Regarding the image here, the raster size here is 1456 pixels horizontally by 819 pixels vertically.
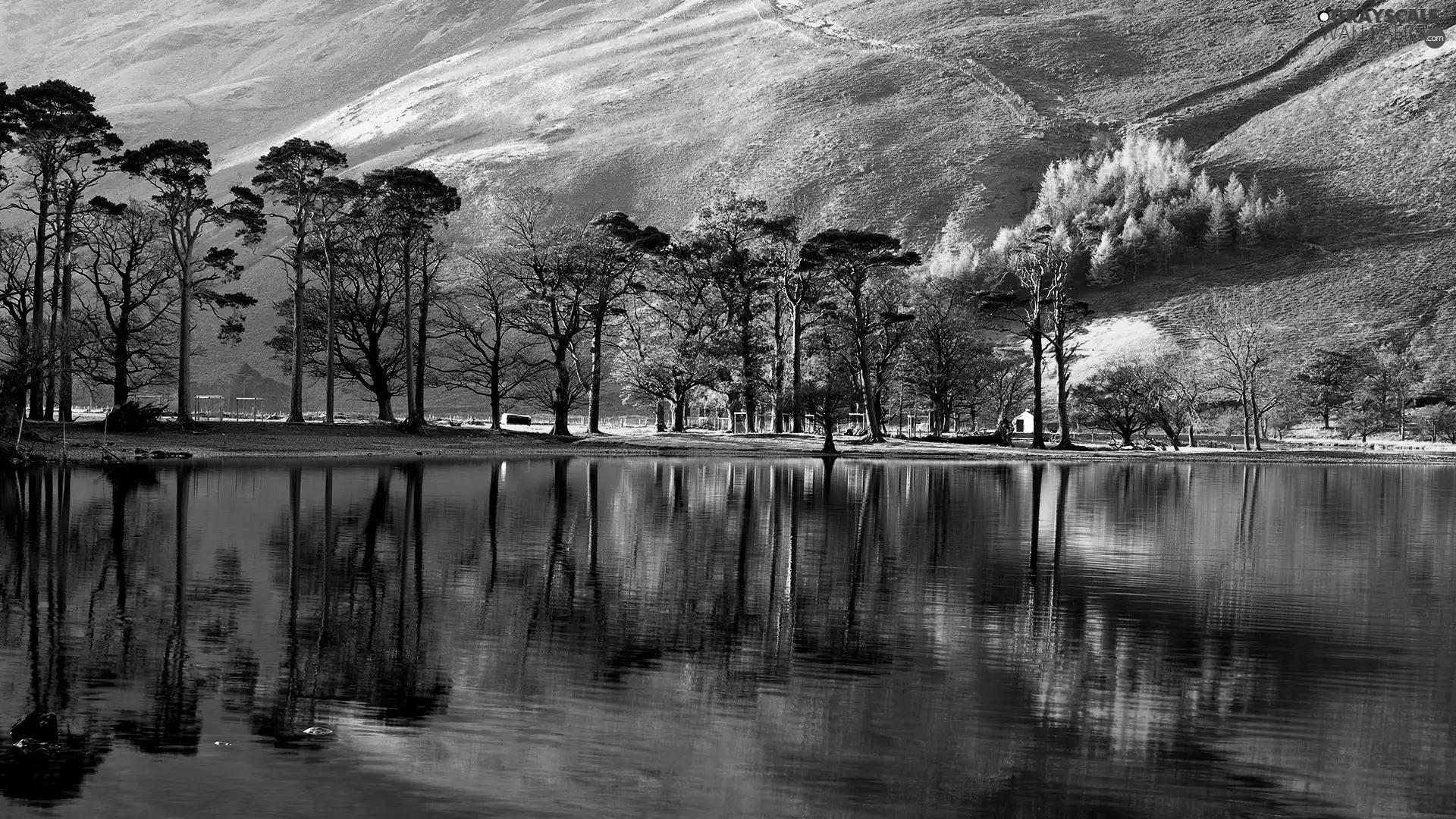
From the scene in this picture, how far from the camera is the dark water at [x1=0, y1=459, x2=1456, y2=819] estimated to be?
1128 cm

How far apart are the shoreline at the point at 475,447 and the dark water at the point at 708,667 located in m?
24.4

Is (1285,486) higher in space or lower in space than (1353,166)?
lower

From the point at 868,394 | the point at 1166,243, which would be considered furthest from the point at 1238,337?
the point at 1166,243

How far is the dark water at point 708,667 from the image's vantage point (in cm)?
1128

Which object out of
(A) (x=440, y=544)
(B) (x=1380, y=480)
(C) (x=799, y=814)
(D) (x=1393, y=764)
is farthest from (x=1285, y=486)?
(C) (x=799, y=814)

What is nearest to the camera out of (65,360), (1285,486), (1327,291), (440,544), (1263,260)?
(440,544)

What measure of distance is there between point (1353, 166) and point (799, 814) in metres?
197

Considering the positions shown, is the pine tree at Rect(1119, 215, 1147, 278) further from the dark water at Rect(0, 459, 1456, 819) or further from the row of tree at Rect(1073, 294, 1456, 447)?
the dark water at Rect(0, 459, 1456, 819)

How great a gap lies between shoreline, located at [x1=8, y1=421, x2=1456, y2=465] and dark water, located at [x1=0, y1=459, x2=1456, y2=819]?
80.1 feet

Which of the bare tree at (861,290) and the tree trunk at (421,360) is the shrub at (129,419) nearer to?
the tree trunk at (421,360)

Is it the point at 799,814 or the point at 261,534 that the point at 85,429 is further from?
the point at 799,814

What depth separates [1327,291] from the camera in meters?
157

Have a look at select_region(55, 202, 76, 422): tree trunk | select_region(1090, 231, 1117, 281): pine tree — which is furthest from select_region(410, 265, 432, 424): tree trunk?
select_region(1090, 231, 1117, 281): pine tree

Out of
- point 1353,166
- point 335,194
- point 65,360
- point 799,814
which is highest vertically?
point 1353,166
